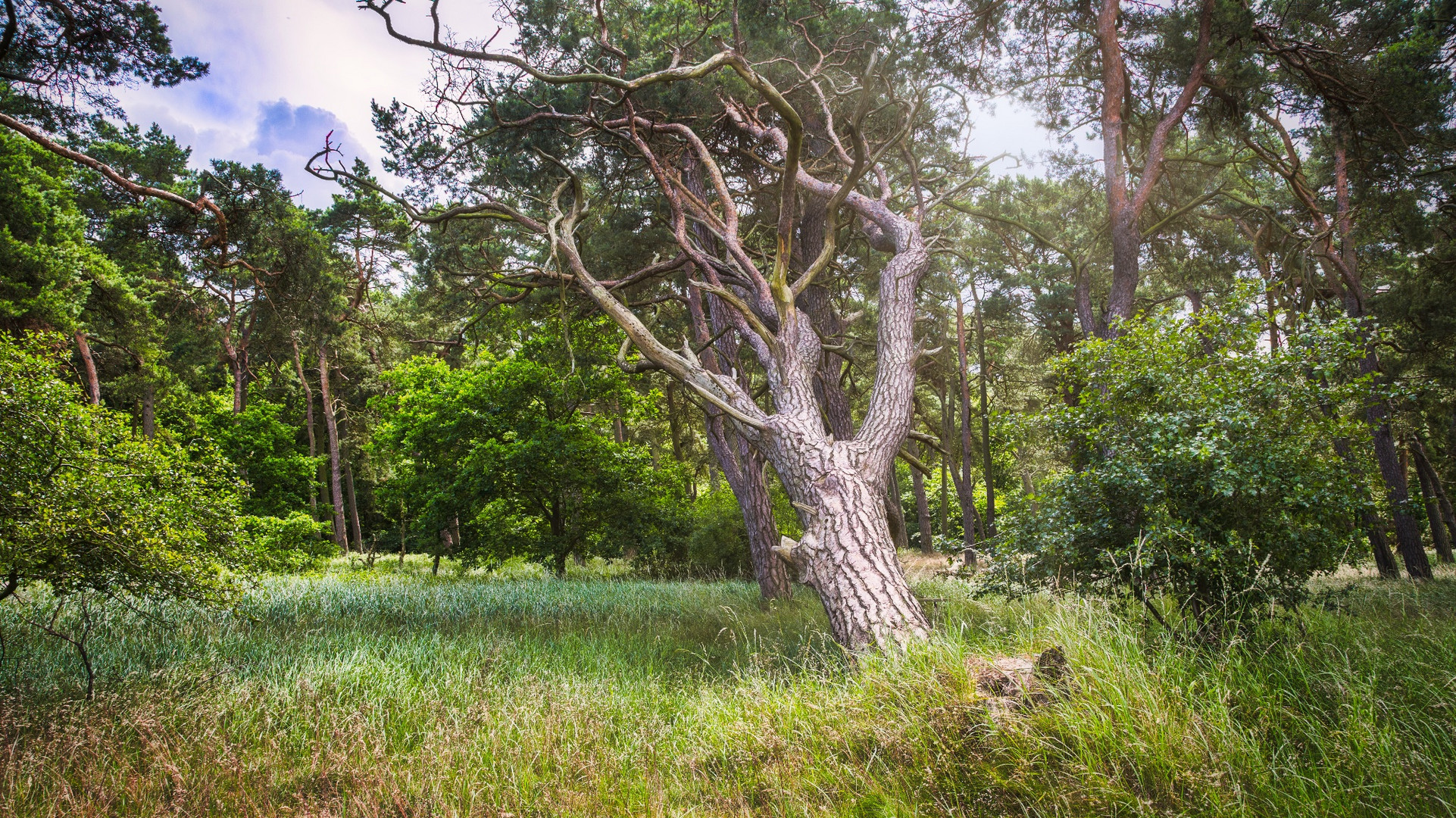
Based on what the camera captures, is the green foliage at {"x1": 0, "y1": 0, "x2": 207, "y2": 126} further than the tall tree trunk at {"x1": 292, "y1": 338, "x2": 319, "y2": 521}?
No

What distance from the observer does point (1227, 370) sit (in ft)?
14.9

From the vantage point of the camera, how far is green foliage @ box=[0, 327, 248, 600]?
3627 millimetres

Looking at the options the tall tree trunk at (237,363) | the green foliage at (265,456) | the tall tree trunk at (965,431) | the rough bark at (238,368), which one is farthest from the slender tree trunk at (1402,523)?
the rough bark at (238,368)

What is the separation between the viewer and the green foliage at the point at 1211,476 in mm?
3926

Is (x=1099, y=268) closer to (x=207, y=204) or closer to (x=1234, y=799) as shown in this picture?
(x=1234, y=799)

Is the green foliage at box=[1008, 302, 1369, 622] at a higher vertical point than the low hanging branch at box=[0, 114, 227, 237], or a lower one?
lower

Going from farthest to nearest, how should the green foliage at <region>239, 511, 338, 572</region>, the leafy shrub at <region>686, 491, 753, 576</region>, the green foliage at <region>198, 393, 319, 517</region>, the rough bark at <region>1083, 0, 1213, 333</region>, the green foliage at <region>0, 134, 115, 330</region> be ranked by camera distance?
the green foliage at <region>198, 393, 319, 517</region> → the leafy shrub at <region>686, 491, 753, 576</region> → the green foliage at <region>239, 511, 338, 572</region> → the green foliage at <region>0, 134, 115, 330</region> → the rough bark at <region>1083, 0, 1213, 333</region>

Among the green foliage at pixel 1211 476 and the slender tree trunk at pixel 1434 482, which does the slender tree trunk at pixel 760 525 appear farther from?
the slender tree trunk at pixel 1434 482

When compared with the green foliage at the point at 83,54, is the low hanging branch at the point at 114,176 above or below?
below

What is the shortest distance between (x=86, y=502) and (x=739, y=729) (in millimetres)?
4419

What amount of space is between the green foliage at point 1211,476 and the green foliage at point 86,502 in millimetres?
6525

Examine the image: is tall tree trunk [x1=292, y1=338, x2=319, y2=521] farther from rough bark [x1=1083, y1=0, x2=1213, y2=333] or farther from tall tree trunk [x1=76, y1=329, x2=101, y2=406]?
rough bark [x1=1083, y1=0, x2=1213, y2=333]

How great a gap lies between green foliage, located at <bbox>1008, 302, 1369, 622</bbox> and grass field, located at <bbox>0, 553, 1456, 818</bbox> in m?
0.46

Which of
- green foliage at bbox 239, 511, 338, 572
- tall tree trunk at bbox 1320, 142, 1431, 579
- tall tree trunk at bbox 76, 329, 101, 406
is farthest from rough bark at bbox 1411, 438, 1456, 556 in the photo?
tall tree trunk at bbox 76, 329, 101, 406
